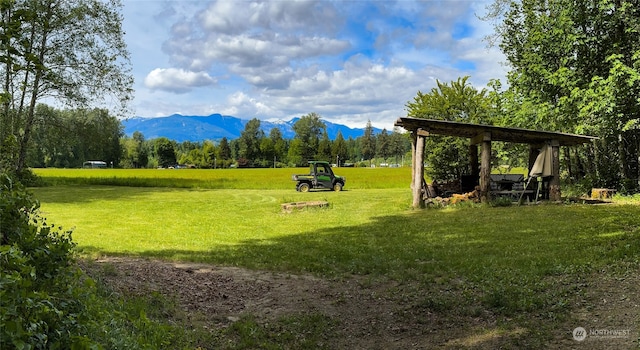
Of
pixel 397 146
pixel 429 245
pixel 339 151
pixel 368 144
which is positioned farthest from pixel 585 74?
pixel 368 144

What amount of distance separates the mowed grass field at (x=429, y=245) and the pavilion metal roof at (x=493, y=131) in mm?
2587

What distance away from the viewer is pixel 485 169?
14836mm

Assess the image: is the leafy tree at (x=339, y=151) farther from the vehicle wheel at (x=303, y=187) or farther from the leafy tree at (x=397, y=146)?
the vehicle wheel at (x=303, y=187)

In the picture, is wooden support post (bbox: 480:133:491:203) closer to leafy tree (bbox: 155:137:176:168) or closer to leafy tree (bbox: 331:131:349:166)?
leafy tree (bbox: 331:131:349:166)

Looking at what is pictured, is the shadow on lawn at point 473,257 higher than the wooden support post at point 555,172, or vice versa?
the wooden support post at point 555,172

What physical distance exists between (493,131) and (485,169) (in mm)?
1369

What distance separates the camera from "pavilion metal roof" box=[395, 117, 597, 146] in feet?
47.1

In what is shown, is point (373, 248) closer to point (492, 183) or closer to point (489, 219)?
point (489, 219)

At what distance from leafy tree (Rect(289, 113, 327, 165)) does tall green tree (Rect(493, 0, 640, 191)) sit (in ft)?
254

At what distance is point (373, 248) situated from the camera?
841 centimetres

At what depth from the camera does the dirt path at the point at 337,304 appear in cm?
417

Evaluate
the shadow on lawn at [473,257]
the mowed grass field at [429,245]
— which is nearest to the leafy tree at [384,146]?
the mowed grass field at [429,245]

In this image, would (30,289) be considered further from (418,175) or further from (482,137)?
(482,137)

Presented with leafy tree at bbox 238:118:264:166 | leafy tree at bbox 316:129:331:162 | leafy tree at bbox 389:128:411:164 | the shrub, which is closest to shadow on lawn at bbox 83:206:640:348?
the shrub
